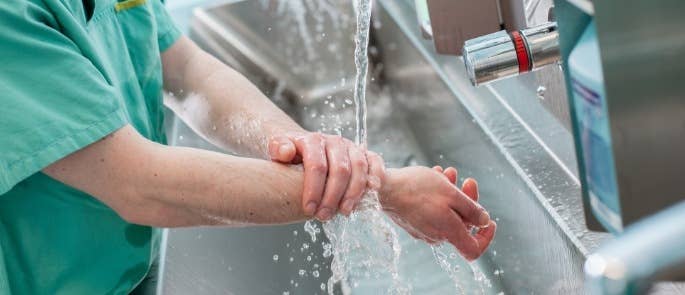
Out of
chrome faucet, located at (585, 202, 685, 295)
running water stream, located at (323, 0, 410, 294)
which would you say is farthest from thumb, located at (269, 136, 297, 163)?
chrome faucet, located at (585, 202, 685, 295)

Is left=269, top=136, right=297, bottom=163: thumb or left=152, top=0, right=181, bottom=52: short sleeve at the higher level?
left=152, top=0, right=181, bottom=52: short sleeve

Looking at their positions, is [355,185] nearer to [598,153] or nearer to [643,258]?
[598,153]

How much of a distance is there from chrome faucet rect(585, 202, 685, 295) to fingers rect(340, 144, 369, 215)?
605 millimetres

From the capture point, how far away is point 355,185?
3.12 ft

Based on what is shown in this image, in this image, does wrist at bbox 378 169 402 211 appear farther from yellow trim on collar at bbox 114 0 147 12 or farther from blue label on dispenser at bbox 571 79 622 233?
yellow trim on collar at bbox 114 0 147 12

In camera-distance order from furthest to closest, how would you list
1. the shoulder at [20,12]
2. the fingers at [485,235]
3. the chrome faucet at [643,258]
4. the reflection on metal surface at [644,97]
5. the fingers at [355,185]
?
1. the fingers at [485,235]
2. the fingers at [355,185]
3. the shoulder at [20,12]
4. the reflection on metal surface at [644,97]
5. the chrome faucet at [643,258]

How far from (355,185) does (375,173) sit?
0.04 m

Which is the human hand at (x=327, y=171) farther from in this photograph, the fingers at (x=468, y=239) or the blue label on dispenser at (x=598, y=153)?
the blue label on dispenser at (x=598, y=153)

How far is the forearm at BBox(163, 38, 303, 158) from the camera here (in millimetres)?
1148

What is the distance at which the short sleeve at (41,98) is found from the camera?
86 cm

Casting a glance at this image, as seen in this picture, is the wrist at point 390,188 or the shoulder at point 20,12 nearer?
the shoulder at point 20,12

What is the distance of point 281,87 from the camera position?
76.0 inches

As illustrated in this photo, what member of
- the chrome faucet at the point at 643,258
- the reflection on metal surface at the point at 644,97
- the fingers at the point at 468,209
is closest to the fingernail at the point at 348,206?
the fingers at the point at 468,209

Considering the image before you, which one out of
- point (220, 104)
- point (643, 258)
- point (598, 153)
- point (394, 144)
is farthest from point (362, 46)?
point (643, 258)
